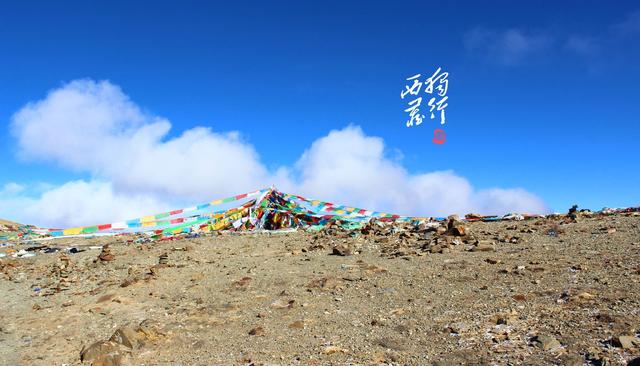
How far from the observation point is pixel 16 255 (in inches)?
590

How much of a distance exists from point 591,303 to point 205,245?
A: 11.0 m

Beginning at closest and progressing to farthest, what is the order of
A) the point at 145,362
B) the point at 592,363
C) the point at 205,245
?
the point at 592,363 < the point at 145,362 < the point at 205,245

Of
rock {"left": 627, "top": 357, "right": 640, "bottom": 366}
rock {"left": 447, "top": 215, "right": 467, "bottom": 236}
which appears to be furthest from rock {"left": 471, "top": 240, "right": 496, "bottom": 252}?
rock {"left": 627, "top": 357, "right": 640, "bottom": 366}

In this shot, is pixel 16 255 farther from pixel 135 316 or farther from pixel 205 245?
pixel 135 316

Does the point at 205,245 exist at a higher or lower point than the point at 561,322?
higher

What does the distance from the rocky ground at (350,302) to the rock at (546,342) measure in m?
0.02

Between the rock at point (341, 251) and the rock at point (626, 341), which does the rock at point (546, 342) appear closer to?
the rock at point (626, 341)

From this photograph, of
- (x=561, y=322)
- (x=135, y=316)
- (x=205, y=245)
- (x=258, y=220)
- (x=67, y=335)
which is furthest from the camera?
(x=258, y=220)

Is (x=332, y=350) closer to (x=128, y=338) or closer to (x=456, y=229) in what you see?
(x=128, y=338)

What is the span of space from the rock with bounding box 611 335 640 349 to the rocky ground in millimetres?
19

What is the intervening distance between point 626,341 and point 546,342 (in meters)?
0.80

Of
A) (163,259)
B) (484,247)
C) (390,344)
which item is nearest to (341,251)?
(484,247)

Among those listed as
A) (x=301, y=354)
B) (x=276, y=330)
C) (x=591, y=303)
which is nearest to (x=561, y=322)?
(x=591, y=303)

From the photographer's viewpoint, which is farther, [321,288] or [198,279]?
[198,279]
